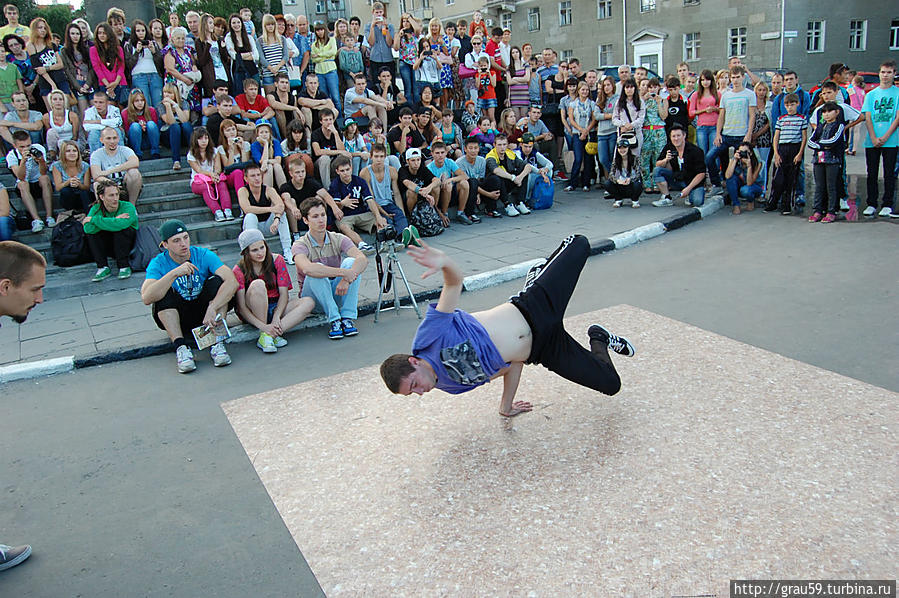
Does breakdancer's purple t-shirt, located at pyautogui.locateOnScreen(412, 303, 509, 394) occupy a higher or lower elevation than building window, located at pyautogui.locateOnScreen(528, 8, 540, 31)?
lower

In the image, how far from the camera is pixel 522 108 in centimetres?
1375

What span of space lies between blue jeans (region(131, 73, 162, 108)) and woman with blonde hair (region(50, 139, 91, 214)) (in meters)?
2.28

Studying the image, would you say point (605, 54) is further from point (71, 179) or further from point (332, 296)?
point (332, 296)

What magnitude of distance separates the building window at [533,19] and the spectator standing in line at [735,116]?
32770 mm

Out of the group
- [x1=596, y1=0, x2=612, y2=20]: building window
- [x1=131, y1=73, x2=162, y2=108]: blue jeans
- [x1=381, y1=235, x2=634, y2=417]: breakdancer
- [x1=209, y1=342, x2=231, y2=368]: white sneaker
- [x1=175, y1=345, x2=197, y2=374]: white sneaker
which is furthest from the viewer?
[x1=596, y1=0, x2=612, y2=20]: building window

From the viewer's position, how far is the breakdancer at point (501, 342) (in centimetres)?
350

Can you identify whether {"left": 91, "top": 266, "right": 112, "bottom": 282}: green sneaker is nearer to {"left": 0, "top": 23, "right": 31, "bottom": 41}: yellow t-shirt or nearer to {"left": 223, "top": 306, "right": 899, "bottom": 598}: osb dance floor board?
{"left": 223, "top": 306, "right": 899, "bottom": 598}: osb dance floor board

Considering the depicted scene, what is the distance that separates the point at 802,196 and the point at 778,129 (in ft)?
3.51

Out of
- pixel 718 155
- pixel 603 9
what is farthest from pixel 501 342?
pixel 603 9

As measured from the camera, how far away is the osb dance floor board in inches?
112

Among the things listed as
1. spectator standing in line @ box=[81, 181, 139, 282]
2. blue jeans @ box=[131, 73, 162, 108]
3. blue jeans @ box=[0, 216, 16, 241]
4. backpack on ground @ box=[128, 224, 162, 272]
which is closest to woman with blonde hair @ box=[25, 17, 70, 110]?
blue jeans @ box=[131, 73, 162, 108]

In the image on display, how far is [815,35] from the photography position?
30.1 m

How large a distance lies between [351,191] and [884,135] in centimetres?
723

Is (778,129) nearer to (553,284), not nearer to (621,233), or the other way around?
(621,233)
